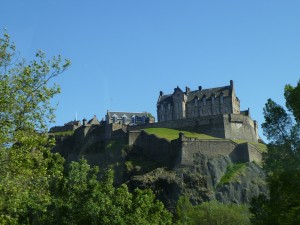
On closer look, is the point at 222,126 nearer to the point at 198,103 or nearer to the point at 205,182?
the point at 198,103

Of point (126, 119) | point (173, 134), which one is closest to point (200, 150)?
point (173, 134)

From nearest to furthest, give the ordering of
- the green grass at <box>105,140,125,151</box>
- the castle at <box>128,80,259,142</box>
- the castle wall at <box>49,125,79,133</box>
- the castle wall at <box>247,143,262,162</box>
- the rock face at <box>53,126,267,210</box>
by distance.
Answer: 1. the rock face at <box>53,126,267,210</box>
2. the castle wall at <box>247,143,262,162</box>
3. the green grass at <box>105,140,125,151</box>
4. the castle at <box>128,80,259,142</box>
5. the castle wall at <box>49,125,79,133</box>

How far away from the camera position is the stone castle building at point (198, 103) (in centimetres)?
10011

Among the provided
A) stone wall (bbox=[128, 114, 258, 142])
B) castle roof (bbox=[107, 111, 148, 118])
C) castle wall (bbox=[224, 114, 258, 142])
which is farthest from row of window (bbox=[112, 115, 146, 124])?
castle wall (bbox=[224, 114, 258, 142])

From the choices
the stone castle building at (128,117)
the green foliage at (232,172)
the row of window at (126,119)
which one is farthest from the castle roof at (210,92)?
the green foliage at (232,172)

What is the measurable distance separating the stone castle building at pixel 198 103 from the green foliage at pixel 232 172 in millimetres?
25317

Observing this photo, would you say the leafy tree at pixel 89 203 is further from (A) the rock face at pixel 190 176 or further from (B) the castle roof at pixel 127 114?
(B) the castle roof at pixel 127 114

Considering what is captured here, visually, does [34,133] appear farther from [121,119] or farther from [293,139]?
[121,119]

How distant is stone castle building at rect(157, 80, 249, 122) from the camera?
100106 mm

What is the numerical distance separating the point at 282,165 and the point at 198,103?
7177 cm

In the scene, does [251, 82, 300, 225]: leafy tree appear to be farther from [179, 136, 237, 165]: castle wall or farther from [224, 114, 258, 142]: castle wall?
[224, 114, 258, 142]: castle wall

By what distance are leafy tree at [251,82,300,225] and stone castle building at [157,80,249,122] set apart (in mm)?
64815

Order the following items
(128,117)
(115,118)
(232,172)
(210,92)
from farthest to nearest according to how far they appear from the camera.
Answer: (128,117)
(115,118)
(210,92)
(232,172)

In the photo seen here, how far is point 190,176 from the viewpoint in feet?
233
